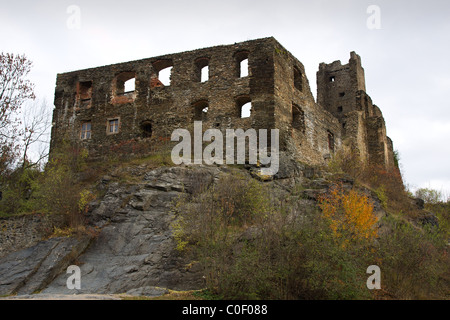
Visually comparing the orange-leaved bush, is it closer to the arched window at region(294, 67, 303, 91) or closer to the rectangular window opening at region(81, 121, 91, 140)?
the arched window at region(294, 67, 303, 91)

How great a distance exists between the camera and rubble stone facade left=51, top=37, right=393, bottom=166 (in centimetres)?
2188

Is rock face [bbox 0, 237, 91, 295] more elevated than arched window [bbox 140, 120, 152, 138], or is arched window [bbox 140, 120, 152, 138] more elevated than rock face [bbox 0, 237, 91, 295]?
arched window [bbox 140, 120, 152, 138]

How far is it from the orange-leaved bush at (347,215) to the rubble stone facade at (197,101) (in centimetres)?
398

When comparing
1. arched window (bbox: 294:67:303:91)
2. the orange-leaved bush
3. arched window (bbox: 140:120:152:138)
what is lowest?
the orange-leaved bush

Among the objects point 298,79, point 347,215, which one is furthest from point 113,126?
point 347,215

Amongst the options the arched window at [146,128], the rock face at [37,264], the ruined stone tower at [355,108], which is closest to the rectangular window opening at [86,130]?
the arched window at [146,128]

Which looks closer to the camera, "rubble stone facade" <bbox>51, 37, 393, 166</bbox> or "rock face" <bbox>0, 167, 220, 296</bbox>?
"rock face" <bbox>0, 167, 220, 296</bbox>

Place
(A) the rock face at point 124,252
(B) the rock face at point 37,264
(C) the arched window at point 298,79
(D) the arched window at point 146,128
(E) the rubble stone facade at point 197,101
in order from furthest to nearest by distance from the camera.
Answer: (C) the arched window at point 298,79 → (D) the arched window at point 146,128 → (E) the rubble stone facade at point 197,101 → (B) the rock face at point 37,264 → (A) the rock face at point 124,252

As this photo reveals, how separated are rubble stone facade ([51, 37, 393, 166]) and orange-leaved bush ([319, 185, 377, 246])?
3985mm

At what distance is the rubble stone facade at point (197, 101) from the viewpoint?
21.9 m

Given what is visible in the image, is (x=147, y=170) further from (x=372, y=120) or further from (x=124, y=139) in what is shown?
(x=372, y=120)

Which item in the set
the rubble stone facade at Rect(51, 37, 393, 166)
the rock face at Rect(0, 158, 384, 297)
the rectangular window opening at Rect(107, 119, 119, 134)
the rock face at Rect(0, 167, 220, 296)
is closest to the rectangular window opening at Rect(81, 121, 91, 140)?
the rubble stone facade at Rect(51, 37, 393, 166)

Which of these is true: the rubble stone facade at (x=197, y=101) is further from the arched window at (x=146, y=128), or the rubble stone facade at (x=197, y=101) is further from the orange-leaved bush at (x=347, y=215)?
the orange-leaved bush at (x=347, y=215)
